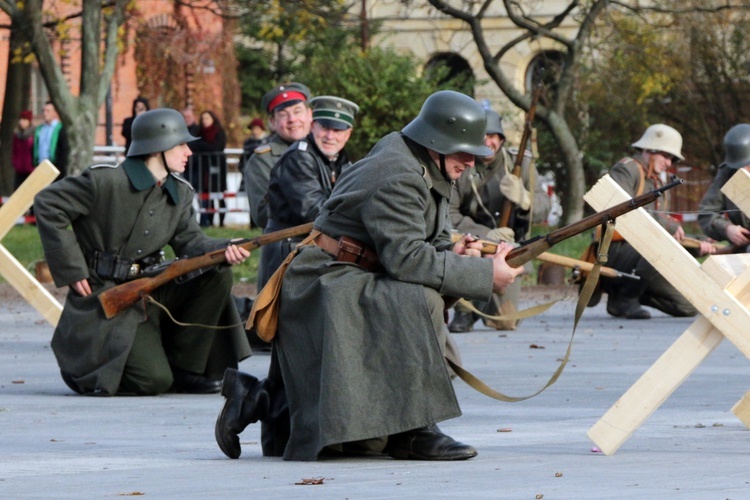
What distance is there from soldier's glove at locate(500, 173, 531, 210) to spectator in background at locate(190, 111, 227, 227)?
14674mm

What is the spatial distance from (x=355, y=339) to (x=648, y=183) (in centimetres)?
882

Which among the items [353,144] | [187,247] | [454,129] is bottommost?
[353,144]

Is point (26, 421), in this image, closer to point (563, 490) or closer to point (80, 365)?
point (80, 365)

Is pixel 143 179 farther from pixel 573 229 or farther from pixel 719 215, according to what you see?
pixel 719 215

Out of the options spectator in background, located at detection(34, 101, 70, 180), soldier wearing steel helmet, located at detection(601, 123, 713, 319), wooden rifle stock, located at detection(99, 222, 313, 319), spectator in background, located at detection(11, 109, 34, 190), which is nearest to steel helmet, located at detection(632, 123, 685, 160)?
soldier wearing steel helmet, located at detection(601, 123, 713, 319)

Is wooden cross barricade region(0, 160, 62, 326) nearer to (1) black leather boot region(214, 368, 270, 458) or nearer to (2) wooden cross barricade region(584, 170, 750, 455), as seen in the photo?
(1) black leather boot region(214, 368, 270, 458)

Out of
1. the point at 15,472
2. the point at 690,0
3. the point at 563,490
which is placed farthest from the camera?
the point at 690,0

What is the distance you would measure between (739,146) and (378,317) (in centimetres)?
762

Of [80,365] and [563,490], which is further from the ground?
[563,490]

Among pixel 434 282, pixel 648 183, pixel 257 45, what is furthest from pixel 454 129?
pixel 257 45

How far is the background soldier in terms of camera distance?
14.5 meters

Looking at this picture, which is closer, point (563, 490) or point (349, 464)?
point (563, 490)

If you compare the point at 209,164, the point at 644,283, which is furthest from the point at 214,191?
the point at 644,283

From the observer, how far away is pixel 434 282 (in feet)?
24.4
